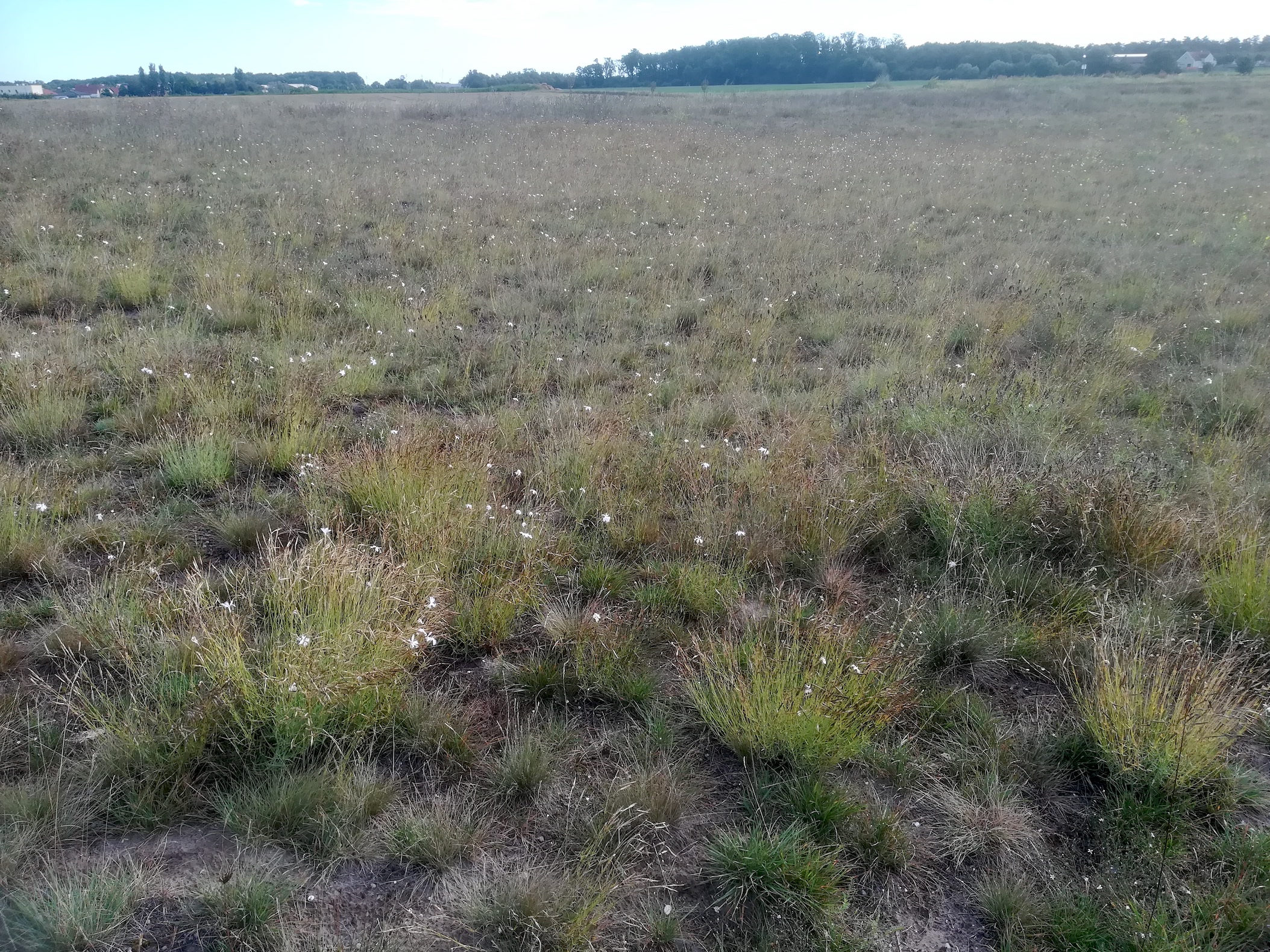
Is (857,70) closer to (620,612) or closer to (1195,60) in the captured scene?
(1195,60)

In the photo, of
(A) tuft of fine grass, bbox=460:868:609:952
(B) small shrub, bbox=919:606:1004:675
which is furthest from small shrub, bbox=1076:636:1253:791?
(A) tuft of fine grass, bbox=460:868:609:952

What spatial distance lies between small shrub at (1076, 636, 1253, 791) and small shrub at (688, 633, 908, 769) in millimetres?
705

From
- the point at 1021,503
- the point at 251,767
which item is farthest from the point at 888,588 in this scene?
the point at 251,767

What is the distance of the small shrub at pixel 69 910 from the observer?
76.1 inches

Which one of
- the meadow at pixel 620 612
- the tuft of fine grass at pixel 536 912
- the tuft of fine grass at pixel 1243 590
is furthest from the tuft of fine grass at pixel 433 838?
the tuft of fine grass at pixel 1243 590

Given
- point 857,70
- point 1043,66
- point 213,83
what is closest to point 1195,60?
point 1043,66

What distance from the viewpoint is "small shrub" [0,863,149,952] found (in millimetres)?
1934

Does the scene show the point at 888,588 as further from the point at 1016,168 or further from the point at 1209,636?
the point at 1016,168

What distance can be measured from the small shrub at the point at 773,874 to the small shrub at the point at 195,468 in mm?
3530

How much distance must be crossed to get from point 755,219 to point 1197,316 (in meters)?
6.15

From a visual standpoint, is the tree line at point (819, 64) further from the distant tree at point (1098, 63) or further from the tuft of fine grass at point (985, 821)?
the tuft of fine grass at point (985, 821)

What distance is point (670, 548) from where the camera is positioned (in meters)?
3.92

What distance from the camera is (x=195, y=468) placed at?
429 centimetres

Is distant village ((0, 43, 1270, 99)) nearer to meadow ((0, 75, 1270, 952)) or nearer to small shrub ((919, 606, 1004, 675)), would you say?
meadow ((0, 75, 1270, 952))
